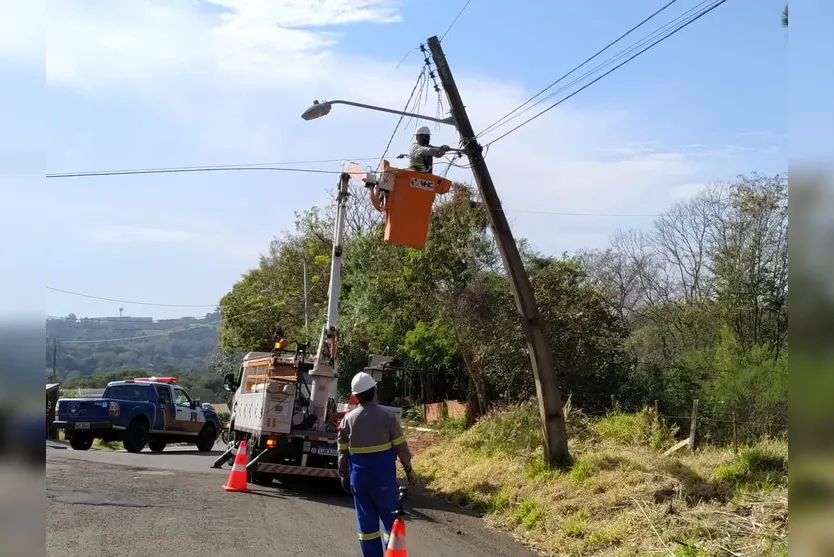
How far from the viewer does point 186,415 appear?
79.5 ft

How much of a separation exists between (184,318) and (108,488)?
129 ft

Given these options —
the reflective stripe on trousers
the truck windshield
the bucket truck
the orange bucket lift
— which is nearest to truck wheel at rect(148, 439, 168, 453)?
the truck windshield

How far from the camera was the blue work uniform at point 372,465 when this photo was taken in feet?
25.7

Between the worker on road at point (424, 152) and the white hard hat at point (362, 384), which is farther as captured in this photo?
the worker on road at point (424, 152)

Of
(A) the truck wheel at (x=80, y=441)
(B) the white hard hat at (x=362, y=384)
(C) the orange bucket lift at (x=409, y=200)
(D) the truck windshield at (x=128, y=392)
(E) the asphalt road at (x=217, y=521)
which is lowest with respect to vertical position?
(A) the truck wheel at (x=80, y=441)

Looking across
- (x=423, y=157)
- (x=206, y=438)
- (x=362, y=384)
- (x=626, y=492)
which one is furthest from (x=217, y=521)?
(x=206, y=438)

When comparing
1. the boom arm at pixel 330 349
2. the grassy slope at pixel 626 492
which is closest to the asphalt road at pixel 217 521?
the grassy slope at pixel 626 492

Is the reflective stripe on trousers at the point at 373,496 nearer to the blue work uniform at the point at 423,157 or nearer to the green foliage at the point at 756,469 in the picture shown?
the green foliage at the point at 756,469

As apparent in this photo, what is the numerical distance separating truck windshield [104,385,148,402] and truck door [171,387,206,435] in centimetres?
91

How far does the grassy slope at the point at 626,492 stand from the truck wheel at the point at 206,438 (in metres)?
11.6

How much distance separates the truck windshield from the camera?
23156 millimetres

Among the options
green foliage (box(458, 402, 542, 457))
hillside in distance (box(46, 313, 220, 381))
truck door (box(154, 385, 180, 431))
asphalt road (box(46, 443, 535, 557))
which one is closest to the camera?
asphalt road (box(46, 443, 535, 557))

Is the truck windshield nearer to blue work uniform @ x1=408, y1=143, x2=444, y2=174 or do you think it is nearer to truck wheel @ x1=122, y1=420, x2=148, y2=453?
truck wheel @ x1=122, y1=420, x2=148, y2=453
